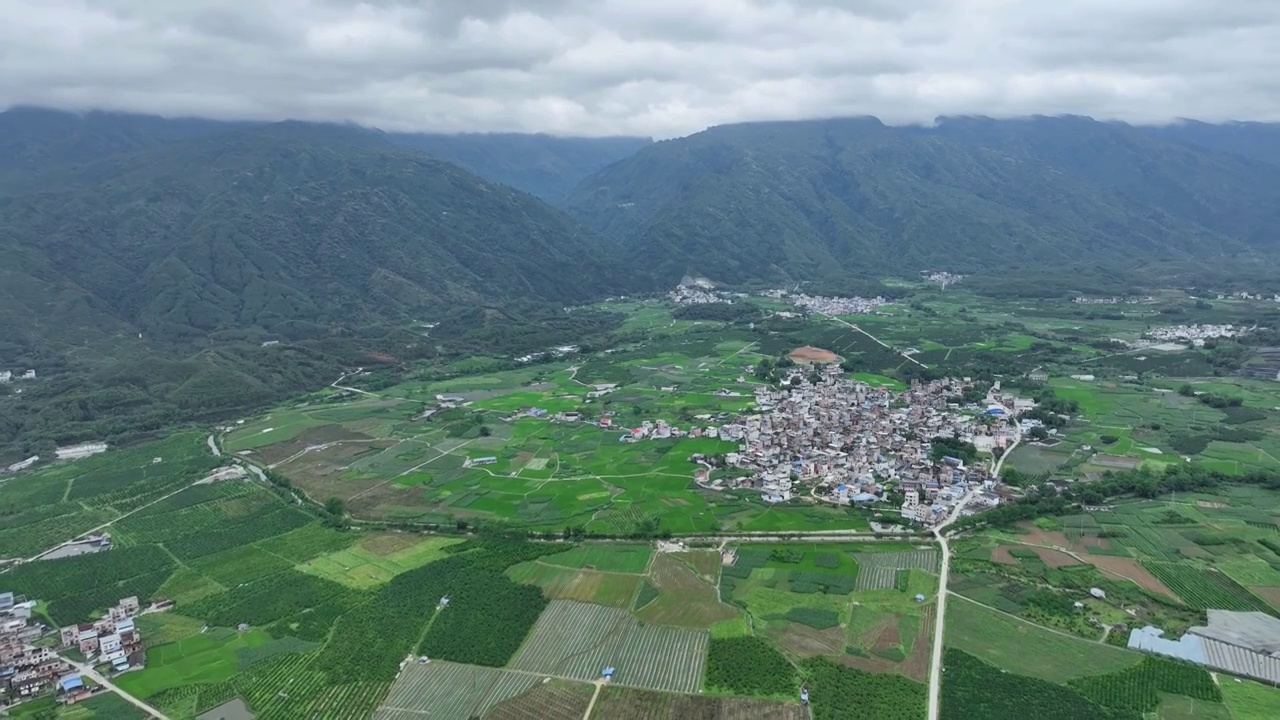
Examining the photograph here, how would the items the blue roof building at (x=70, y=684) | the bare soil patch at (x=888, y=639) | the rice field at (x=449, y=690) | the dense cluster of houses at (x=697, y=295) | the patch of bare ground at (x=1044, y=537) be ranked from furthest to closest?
the dense cluster of houses at (x=697, y=295) < the patch of bare ground at (x=1044, y=537) < the bare soil patch at (x=888, y=639) < the blue roof building at (x=70, y=684) < the rice field at (x=449, y=690)

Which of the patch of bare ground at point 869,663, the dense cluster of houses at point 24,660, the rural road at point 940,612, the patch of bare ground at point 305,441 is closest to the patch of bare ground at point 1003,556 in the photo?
the rural road at point 940,612

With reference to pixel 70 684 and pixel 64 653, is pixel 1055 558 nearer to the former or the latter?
pixel 70 684

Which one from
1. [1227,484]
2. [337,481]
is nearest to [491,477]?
[337,481]

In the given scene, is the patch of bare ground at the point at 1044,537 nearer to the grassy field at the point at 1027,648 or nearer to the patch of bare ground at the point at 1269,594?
the patch of bare ground at the point at 1269,594

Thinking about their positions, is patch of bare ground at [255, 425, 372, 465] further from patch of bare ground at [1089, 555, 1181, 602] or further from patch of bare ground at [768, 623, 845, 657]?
patch of bare ground at [1089, 555, 1181, 602]

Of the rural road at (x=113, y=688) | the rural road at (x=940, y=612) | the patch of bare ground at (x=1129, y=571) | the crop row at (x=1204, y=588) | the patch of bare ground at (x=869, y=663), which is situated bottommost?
the rural road at (x=113, y=688)

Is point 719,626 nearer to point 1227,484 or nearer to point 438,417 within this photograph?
point 1227,484
